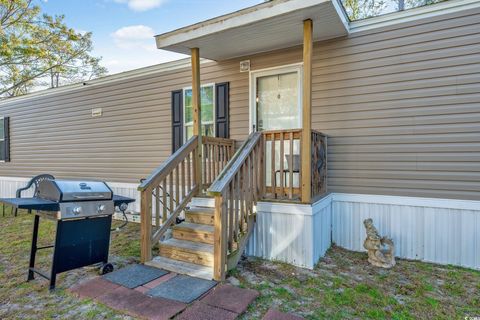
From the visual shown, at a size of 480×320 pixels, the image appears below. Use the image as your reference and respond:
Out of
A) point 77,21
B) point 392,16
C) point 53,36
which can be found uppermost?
point 77,21

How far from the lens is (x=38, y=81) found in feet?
61.4

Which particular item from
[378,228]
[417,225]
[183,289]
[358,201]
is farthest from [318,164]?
[183,289]

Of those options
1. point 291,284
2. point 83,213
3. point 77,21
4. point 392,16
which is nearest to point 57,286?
point 83,213

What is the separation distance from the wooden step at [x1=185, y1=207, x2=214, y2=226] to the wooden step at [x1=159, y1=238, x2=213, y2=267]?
1.11 feet

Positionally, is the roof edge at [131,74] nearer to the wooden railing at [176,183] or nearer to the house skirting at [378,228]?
the wooden railing at [176,183]

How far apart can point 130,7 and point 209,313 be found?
1252 cm

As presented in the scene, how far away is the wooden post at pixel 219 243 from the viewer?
2.99 metres

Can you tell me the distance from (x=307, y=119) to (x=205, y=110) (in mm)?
2675

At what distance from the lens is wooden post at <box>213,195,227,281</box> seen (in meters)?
2.99

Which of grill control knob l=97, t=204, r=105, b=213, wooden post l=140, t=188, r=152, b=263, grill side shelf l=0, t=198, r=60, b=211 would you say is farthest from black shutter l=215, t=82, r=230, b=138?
grill side shelf l=0, t=198, r=60, b=211

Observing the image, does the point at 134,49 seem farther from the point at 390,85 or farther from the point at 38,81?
the point at 390,85

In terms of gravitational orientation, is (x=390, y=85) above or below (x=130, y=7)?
below

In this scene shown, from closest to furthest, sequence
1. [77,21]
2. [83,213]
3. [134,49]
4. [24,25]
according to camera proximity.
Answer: [83,213] → [24,25] → [77,21] → [134,49]

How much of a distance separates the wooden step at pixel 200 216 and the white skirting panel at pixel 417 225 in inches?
75.4
